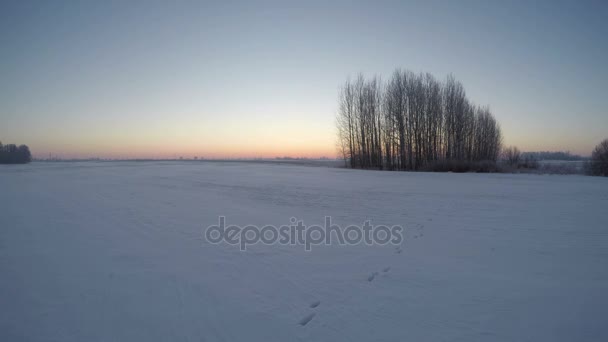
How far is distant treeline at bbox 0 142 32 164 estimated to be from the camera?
54188 millimetres

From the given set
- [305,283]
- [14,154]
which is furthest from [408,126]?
[14,154]

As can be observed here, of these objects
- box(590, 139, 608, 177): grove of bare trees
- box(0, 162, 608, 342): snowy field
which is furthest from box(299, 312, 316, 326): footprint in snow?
box(590, 139, 608, 177): grove of bare trees

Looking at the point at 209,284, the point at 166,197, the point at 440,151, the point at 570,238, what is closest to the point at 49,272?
the point at 209,284


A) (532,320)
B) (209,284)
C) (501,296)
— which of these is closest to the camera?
(532,320)

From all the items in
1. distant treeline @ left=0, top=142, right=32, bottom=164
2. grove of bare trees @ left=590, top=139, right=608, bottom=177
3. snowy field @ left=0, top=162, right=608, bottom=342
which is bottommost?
snowy field @ left=0, top=162, right=608, bottom=342

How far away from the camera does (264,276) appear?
10.5ft

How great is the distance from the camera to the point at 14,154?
55781 mm

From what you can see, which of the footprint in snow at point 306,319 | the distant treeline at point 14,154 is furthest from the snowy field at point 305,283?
the distant treeline at point 14,154

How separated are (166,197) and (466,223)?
971 centimetres

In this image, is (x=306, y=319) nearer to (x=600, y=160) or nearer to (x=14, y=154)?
(x=600, y=160)

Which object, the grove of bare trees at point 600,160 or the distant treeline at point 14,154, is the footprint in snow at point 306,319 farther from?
the distant treeline at point 14,154

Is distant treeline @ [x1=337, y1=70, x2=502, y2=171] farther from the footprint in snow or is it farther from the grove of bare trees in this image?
the footprint in snow

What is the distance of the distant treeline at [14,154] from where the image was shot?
54.2m

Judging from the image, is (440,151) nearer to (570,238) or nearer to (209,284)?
(570,238)
